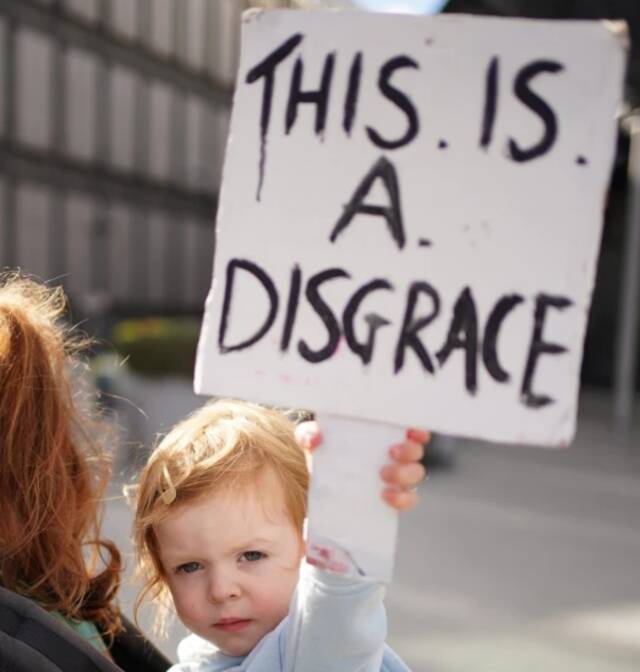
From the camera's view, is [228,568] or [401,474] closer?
[401,474]

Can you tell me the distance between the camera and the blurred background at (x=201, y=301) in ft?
14.6

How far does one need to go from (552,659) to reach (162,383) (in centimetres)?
508

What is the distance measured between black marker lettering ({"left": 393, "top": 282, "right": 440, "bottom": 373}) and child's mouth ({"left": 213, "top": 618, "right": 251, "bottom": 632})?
1.59 ft

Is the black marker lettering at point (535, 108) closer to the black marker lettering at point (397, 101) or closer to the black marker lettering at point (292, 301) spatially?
the black marker lettering at point (397, 101)

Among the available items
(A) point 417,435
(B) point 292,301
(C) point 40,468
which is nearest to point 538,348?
(A) point 417,435

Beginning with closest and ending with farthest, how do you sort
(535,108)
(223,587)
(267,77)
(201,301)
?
(535,108) < (267,77) < (223,587) < (201,301)

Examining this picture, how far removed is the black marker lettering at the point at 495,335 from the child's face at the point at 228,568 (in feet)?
→ 1.54

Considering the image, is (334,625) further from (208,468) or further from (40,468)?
(40,468)

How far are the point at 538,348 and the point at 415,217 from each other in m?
0.20

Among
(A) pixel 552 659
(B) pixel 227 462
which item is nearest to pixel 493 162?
(B) pixel 227 462

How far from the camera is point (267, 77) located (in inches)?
49.4

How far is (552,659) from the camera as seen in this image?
402 centimetres

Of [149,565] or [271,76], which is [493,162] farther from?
[149,565]

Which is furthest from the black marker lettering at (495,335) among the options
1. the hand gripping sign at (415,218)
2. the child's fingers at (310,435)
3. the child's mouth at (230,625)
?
the child's mouth at (230,625)
